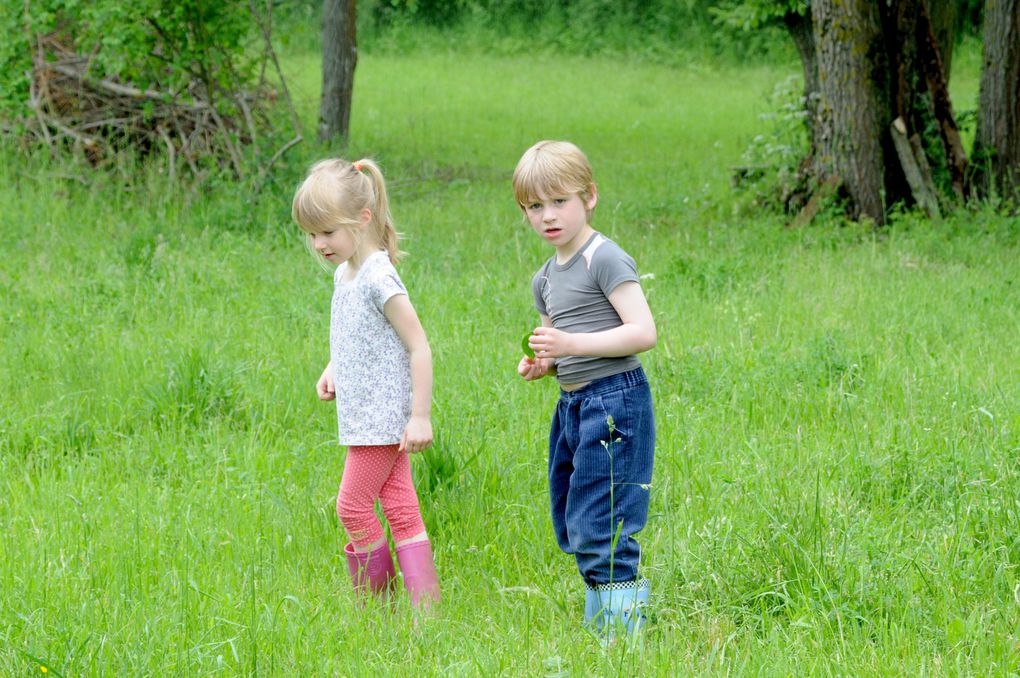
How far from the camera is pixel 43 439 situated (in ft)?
16.3

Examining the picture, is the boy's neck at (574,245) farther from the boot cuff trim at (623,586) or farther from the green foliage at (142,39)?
the green foliage at (142,39)

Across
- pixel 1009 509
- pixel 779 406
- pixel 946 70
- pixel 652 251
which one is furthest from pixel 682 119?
pixel 1009 509

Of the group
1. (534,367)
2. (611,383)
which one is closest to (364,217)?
(534,367)

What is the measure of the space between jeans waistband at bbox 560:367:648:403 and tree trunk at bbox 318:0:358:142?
365 inches

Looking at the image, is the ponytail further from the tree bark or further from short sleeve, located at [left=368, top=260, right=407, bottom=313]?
the tree bark

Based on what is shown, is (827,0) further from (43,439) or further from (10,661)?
(10,661)

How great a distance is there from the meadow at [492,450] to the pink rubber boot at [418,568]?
10cm

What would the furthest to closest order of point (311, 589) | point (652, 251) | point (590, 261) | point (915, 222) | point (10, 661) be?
point (915, 222), point (652, 251), point (311, 589), point (590, 261), point (10, 661)

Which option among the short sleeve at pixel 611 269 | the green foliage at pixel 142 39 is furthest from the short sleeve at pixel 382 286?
the green foliage at pixel 142 39

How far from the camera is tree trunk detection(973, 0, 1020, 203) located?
9625 millimetres

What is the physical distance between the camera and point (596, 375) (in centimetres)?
338

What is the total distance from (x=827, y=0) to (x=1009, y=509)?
6.39 m

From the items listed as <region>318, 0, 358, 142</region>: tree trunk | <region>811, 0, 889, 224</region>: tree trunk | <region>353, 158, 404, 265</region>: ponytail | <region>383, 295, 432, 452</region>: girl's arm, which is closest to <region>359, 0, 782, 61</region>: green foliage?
<region>318, 0, 358, 142</region>: tree trunk

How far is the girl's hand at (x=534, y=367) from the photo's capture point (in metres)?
3.47
